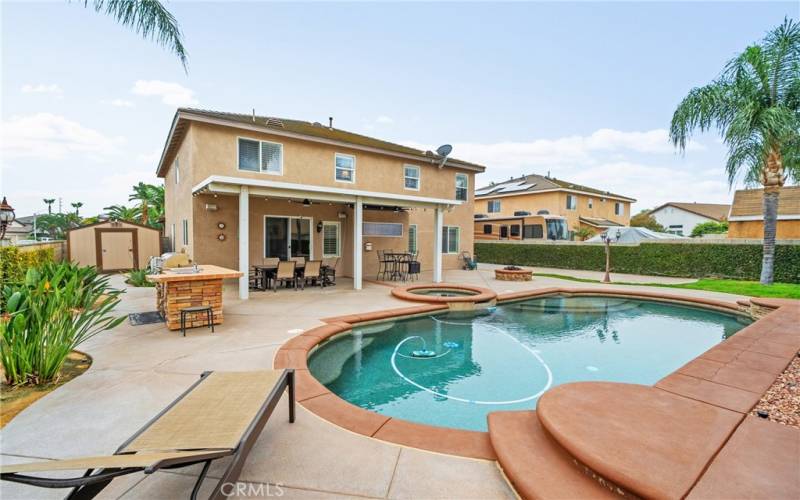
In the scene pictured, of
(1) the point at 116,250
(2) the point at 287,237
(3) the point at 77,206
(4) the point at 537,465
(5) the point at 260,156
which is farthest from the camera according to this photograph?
(3) the point at 77,206

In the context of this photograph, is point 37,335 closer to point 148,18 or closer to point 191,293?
point 191,293

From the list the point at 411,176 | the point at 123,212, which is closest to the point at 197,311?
the point at 411,176

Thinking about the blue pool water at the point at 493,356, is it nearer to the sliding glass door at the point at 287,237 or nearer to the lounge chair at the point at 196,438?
the lounge chair at the point at 196,438

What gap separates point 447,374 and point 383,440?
2589 mm

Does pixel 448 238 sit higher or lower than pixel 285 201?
lower

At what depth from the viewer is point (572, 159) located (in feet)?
105

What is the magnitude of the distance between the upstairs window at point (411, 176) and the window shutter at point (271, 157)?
17.9 ft

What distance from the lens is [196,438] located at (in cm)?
213

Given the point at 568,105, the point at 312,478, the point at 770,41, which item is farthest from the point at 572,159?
the point at 312,478

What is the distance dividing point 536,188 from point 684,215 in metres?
23.6

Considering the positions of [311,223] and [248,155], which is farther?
[311,223]

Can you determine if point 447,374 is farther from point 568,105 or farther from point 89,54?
point 568,105

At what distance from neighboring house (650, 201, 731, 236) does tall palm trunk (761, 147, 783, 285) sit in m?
30.2

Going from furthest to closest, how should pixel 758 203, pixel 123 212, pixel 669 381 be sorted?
pixel 123 212 → pixel 758 203 → pixel 669 381
